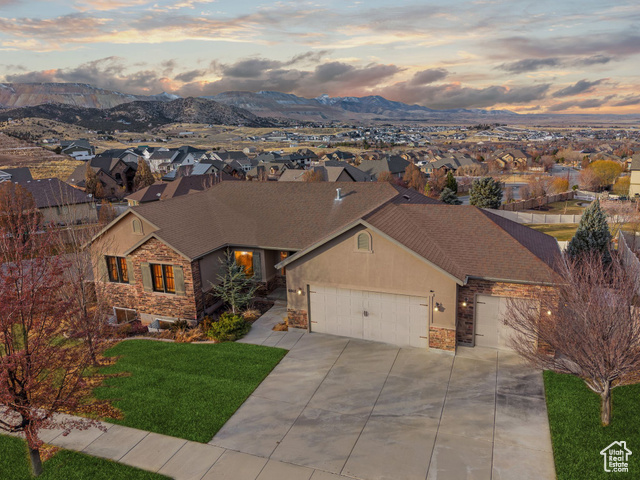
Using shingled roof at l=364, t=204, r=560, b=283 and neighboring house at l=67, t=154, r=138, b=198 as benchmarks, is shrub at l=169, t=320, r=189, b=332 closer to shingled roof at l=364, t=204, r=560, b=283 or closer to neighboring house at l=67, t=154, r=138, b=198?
shingled roof at l=364, t=204, r=560, b=283

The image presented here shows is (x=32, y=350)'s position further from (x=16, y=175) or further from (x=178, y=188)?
(x=16, y=175)

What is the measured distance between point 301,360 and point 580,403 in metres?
9.14

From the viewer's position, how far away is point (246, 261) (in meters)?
22.0

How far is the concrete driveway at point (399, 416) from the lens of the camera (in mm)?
10297

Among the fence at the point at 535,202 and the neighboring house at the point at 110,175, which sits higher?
the neighboring house at the point at 110,175

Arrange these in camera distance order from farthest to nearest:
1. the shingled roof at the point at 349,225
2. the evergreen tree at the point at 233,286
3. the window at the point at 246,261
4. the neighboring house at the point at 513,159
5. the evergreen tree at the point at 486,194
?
the neighboring house at the point at 513,159
the evergreen tree at the point at 486,194
the window at the point at 246,261
the evergreen tree at the point at 233,286
the shingled roof at the point at 349,225

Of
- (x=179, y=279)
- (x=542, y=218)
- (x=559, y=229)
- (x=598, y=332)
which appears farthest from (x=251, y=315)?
(x=542, y=218)

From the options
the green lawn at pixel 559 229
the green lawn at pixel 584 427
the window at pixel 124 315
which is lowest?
the green lawn at pixel 559 229

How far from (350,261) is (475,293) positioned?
495 centimetres

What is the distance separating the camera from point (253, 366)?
599 inches

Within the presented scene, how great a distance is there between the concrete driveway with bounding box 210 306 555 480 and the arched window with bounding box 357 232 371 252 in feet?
13.0

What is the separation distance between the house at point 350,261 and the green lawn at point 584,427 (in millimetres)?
3280

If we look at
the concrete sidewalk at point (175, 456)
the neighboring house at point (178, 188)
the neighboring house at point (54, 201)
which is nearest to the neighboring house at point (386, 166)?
the neighboring house at point (178, 188)

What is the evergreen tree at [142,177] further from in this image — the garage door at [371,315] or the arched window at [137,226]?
the garage door at [371,315]
